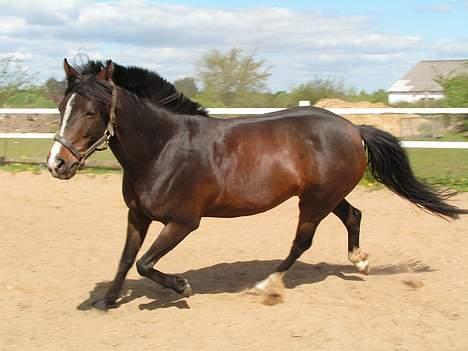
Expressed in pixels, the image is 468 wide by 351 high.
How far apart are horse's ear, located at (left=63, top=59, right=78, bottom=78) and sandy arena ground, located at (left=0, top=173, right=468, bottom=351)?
1.83 metres

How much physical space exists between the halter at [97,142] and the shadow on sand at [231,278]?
134 cm

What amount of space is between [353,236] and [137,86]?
8.23 feet

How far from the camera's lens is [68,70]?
4.66 m

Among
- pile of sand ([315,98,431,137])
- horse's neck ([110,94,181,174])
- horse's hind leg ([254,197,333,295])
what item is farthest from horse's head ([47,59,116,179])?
pile of sand ([315,98,431,137])

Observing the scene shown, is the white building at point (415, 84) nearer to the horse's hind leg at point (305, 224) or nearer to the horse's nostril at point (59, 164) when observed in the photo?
the horse's hind leg at point (305, 224)

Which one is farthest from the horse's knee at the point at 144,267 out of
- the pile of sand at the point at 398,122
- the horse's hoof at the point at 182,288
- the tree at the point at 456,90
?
the tree at the point at 456,90

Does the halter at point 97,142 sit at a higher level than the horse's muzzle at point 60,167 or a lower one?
higher

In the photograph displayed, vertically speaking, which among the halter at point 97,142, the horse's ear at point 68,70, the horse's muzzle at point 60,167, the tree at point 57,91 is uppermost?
the horse's ear at point 68,70

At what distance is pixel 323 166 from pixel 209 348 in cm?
201

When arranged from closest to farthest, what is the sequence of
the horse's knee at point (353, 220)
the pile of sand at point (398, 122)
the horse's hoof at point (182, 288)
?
the horse's hoof at point (182, 288) → the horse's knee at point (353, 220) → the pile of sand at point (398, 122)

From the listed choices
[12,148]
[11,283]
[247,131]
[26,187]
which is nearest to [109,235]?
[11,283]

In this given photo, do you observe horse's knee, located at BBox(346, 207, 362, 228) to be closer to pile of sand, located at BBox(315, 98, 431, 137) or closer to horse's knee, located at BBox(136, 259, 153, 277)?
horse's knee, located at BBox(136, 259, 153, 277)

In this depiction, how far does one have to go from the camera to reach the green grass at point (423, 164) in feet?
32.5

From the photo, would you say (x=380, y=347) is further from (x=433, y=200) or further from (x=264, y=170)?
(x=433, y=200)
